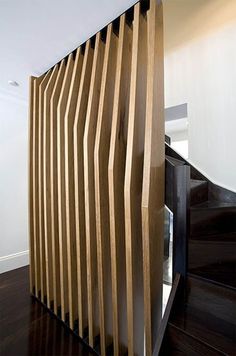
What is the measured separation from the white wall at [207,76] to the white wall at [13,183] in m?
2.42

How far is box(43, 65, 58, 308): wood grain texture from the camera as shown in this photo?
2037 millimetres

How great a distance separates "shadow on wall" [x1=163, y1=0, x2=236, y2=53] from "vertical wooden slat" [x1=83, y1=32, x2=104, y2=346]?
121 cm

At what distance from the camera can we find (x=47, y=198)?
2.04 m

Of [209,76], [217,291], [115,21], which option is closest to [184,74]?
[209,76]

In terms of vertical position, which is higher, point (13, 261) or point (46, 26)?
point (46, 26)

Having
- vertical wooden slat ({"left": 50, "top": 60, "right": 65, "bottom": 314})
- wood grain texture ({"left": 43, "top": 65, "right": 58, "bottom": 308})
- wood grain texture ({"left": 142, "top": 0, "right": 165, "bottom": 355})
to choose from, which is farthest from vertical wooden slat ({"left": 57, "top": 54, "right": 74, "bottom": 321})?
wood grain texture ({"left": 142, "top": 0, "right": 165, "bottom": 355})

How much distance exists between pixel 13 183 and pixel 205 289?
3.01 metres

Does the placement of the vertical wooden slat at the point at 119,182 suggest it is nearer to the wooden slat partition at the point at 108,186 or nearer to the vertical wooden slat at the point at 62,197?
the wooden slat partition at the point at 108,186

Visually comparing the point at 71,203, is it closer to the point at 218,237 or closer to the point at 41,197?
the point at 41,197

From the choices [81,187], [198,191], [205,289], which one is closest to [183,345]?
[205,289]

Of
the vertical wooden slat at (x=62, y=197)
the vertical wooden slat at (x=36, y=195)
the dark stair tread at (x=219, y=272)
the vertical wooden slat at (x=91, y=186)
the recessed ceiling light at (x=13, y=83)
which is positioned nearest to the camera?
the dark stair tread at (x=219, y=272)

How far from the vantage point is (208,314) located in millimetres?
1052

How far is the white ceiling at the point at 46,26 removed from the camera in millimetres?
1434

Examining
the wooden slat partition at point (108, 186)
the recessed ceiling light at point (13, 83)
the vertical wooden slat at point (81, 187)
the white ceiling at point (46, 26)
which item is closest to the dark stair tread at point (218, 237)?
the wooden slat partition at point (108, 186)
